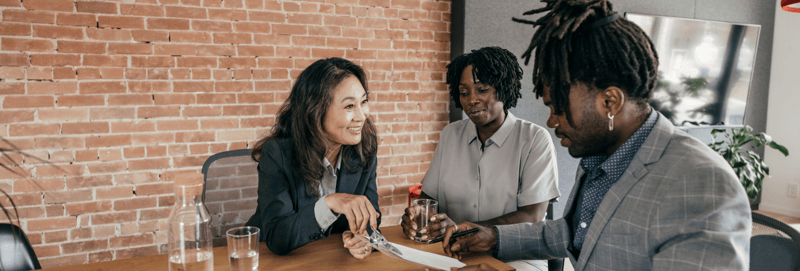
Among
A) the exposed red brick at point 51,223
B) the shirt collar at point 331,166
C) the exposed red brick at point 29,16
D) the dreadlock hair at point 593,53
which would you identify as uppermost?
the exposed red brick at point 29,16

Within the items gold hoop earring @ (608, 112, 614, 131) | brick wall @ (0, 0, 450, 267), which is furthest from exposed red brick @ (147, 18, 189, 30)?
gold hoop earring @ (608, 112, 614, 131)

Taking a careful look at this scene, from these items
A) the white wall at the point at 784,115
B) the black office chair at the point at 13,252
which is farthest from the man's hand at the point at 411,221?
the white wall at the point at 784,115

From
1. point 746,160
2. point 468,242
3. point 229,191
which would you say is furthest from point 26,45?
point 746,160

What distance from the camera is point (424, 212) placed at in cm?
137

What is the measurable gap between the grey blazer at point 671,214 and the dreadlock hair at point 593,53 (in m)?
0.13

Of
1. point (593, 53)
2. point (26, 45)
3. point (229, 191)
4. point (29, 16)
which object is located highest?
point (29, 16)

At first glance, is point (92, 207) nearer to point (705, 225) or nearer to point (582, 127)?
point (582, 127)

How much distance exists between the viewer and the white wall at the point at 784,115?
411 cm

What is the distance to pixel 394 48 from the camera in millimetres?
2990

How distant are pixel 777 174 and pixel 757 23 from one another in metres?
1.45

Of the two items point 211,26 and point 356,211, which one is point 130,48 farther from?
point 356,211

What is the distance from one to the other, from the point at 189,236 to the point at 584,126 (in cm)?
95

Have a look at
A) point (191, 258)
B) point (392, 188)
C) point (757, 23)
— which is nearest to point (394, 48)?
point (392, 188)

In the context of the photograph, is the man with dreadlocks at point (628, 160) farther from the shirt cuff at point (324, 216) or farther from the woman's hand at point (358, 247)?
the shirt cuff at point (324, 216)
